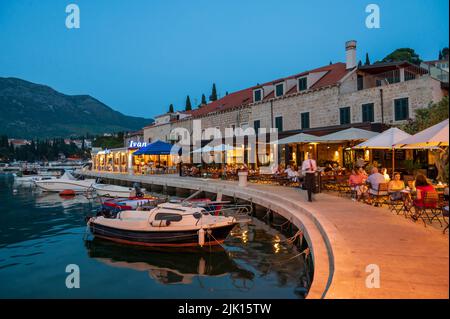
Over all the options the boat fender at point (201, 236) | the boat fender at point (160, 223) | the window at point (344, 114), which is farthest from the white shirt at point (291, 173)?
the boat fender at point (160, 223)

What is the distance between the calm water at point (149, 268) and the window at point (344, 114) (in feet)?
47.1

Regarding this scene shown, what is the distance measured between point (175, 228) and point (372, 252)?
264 inches

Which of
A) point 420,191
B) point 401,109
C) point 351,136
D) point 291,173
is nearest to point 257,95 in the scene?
point 401,109

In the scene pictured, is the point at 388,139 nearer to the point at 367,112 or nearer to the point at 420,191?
the point at 420,191

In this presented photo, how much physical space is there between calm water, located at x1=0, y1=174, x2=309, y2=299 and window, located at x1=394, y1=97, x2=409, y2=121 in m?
14.0

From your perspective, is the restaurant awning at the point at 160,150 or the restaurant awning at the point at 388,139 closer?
the restaurant awning at the point at 388,139

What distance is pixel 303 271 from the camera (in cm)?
862

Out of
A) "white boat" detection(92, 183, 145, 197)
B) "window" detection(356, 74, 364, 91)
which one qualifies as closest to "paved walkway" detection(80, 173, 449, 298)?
"white boat" detection(92, 183, 145, 197)

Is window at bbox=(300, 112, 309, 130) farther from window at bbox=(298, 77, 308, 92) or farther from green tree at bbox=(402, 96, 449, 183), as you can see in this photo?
green tree at bbox=(402, 96, 449, 183)

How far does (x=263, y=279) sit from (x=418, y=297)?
450 centimetres

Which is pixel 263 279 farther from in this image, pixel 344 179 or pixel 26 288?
pixel 344 179

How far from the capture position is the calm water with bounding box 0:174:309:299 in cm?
810

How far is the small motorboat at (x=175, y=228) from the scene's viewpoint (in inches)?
440

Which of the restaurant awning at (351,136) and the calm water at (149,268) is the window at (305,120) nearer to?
the restaurant awning at (351,136)
